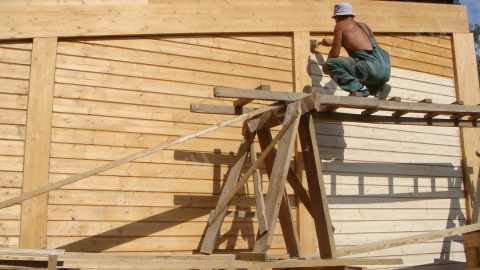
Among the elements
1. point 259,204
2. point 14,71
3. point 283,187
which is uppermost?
point 14,71

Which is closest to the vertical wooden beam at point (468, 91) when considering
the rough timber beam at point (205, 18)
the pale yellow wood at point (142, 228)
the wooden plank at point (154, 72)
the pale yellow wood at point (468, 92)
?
the pale yellow wood at point (468, 92)

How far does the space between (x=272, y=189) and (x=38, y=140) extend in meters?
2.37

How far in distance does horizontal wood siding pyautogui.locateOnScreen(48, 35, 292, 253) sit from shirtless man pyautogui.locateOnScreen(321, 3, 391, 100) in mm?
1174

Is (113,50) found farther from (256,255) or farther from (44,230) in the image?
(256,255)

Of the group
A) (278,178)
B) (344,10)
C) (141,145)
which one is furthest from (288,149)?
(344,10)

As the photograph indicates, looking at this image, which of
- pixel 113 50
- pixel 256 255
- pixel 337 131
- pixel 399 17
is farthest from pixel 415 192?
pixel 113 50

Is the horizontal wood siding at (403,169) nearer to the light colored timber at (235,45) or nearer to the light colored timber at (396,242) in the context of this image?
the light colored timber at (235,45)

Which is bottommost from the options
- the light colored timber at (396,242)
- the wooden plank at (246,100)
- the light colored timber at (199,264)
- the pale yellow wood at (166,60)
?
the light colored timber at (199,264)

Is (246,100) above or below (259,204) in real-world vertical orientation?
above

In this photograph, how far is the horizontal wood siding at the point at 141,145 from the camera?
5.59 meters

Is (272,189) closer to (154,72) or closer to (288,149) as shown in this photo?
(288,149)

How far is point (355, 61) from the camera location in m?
6.43

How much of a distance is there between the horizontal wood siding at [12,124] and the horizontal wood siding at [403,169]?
11.3ft

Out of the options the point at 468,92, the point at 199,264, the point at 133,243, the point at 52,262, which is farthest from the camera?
the point at 468,92
